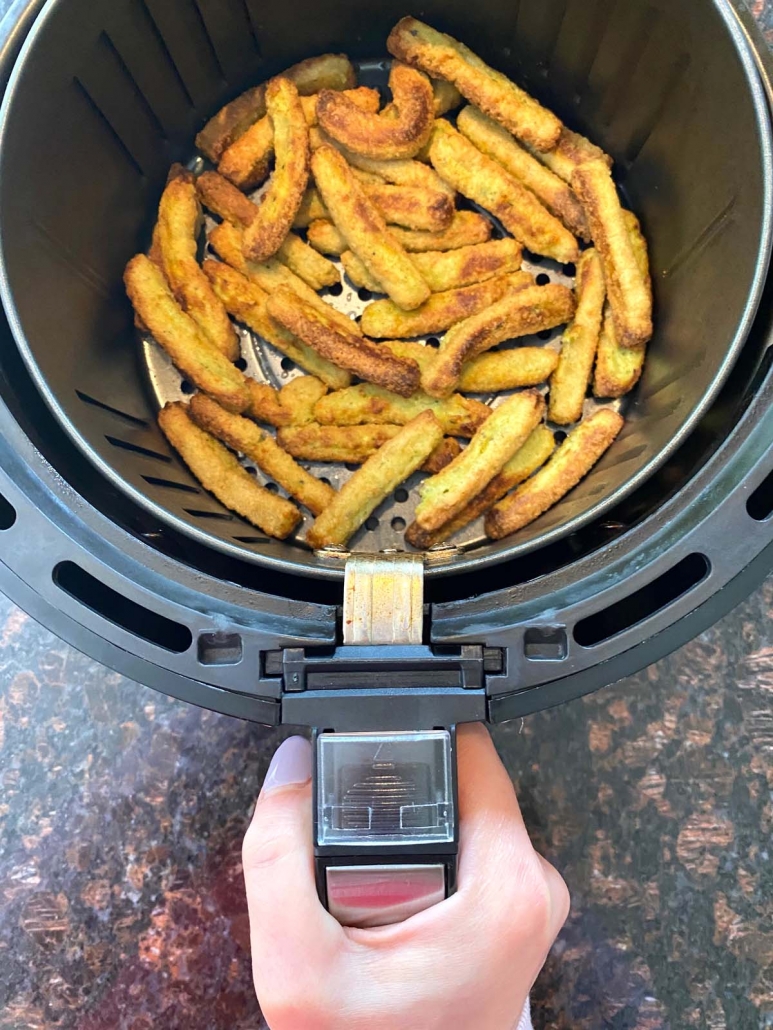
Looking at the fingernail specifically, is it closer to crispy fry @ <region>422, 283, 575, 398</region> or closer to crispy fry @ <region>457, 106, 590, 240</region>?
crispy fry @ <region>422, 283, 575, 398</region>

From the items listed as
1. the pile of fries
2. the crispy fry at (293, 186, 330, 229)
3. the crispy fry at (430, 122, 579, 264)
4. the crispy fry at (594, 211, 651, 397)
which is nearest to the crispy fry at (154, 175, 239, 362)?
the pile of fries

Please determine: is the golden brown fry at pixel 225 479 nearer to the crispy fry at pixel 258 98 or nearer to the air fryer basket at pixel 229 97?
the air fryer basket at pixel 229 97

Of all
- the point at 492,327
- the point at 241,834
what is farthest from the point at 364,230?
the point at 241,834

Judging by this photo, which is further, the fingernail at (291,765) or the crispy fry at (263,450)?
the crispy fry at (263,450)

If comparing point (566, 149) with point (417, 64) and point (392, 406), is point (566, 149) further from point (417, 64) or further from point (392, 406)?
point (392, 406)

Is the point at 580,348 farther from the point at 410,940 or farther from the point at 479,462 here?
the point at 410,940

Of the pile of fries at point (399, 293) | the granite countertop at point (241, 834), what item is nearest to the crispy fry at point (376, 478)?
the pile of fries at point (399, 293)
